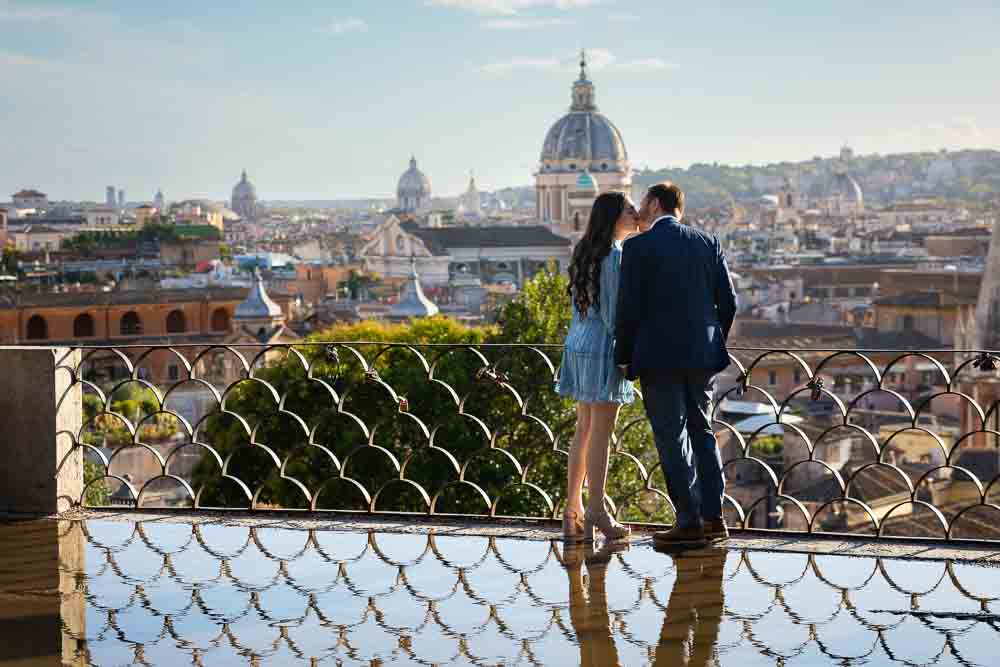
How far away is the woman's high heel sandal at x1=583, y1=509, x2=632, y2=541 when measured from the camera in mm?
4258

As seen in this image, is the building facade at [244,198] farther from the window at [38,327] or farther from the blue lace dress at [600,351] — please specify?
the blue lace dress at [600,351]

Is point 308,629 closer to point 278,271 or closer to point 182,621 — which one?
point 182,621

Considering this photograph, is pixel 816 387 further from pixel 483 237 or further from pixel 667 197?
pixel 483 237

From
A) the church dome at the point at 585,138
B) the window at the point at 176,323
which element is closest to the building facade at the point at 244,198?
the church dome at the point at 585,138

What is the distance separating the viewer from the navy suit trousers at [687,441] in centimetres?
413

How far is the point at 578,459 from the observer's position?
4.31 meters

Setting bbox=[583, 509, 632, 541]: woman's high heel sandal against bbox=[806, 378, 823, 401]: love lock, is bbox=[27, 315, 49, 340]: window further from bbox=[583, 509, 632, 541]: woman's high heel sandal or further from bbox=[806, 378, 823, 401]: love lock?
bbox=[583, 509, 632, 541]: woman's high heel sandal

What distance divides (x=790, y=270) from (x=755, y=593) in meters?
79.8

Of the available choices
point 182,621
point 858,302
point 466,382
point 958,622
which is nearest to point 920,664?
point 958,622

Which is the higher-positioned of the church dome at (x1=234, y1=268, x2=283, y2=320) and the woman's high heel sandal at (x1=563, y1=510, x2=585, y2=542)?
the woman's high heel sandal at (x1=563, y1=510, x2=585, y2=542)

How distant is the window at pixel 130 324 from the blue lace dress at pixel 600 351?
51654 millimetres

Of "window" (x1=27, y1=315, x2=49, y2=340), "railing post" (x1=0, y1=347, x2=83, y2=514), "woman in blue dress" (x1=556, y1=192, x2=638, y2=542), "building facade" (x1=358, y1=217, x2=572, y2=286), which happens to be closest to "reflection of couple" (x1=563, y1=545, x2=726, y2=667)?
"woman in blue dress" (x1=556, y1=192, x2=638, y2=542)

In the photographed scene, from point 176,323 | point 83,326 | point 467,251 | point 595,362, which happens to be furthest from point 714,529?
point 467,251

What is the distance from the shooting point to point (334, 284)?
273 ft
